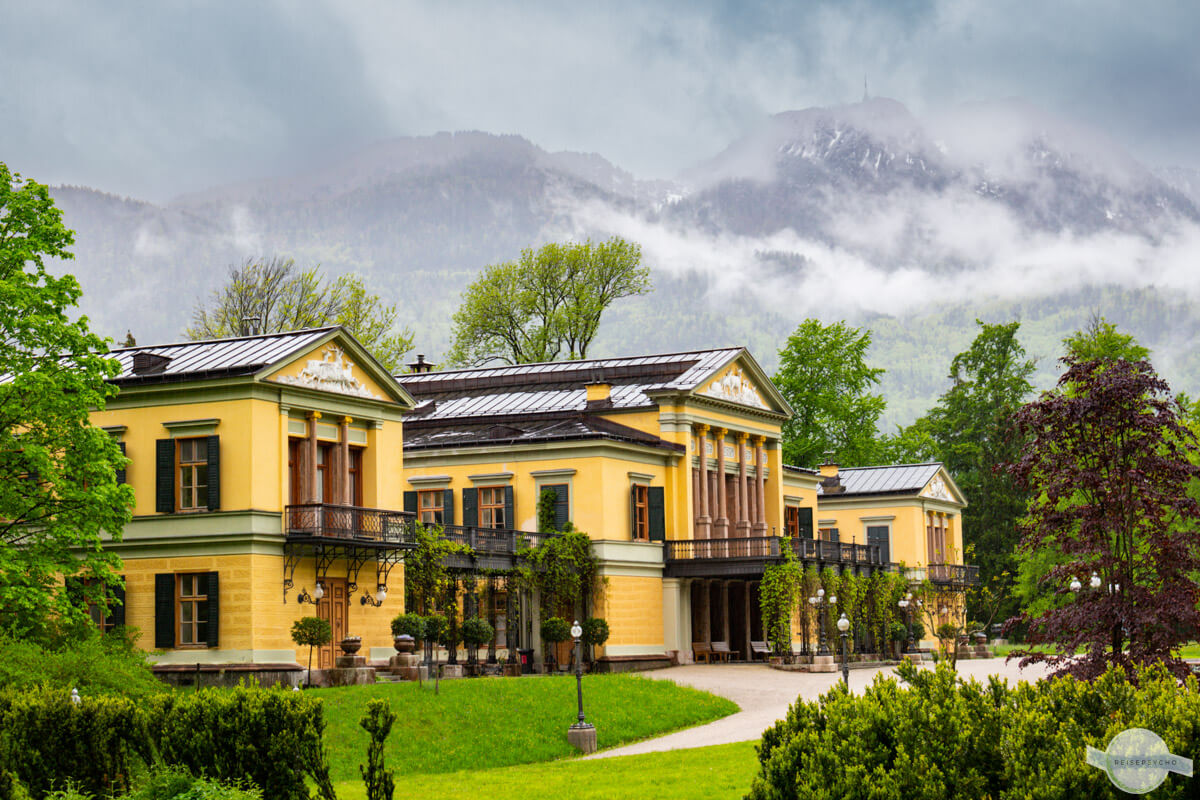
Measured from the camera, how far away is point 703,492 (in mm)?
51000

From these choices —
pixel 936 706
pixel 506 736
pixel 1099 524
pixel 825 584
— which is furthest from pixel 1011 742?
pixel 825 584

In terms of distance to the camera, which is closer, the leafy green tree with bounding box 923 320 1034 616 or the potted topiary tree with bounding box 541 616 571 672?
the potted topiary tree with bounding box 541 616 571 672

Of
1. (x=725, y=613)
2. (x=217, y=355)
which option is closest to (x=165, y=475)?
(x=217, y=355)

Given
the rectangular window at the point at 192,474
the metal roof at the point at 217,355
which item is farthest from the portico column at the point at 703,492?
the rectangular window at the point at 192,474

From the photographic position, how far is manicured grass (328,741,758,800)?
21.8 m

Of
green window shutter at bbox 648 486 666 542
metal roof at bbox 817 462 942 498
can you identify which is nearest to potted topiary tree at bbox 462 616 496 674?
green window shutter at bbox 648 486 666 542

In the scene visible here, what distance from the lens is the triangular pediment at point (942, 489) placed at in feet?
226

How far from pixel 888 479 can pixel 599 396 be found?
22.1 metres

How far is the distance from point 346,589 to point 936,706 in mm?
25543

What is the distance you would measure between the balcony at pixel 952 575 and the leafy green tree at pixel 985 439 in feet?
29.6

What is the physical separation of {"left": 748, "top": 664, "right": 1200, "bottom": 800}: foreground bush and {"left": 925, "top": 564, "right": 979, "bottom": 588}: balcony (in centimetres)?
5226

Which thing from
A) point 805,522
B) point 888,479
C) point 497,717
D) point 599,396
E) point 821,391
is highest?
point 821,391

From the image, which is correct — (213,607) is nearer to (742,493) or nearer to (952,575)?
(742,493)

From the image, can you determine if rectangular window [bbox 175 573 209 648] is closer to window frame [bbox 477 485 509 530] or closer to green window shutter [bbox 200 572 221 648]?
green window shutter [bbox 200 572 221 648]
